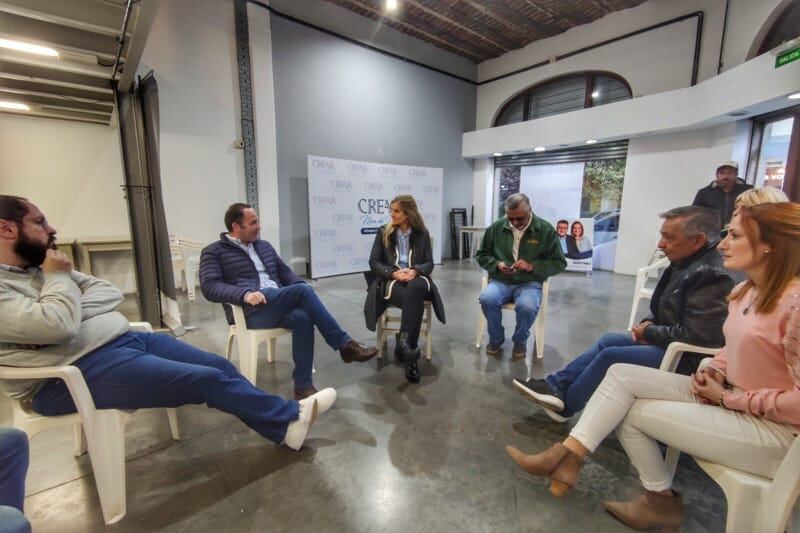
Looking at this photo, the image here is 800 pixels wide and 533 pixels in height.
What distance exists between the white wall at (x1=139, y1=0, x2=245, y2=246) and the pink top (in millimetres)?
4980

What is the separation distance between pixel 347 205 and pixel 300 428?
4462 millimetres

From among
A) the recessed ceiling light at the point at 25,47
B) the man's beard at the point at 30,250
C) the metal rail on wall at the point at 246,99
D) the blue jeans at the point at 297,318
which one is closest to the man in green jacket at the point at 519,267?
the blue jeans at the point at 297,318

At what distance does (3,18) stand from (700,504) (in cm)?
419

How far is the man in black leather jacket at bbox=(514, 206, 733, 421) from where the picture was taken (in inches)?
56.8

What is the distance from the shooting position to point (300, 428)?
5.19 feet

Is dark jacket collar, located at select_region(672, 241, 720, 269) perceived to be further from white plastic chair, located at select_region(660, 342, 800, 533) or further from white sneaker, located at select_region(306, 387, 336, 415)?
white sneaker, located at select_region(306, 387, 336, 415)

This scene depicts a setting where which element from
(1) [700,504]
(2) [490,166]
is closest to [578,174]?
(2) [490,166]

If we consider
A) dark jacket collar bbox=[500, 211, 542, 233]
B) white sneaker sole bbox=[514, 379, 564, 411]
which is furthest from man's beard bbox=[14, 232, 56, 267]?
dark jacket collar bbox=[500, 211, 542, 233]

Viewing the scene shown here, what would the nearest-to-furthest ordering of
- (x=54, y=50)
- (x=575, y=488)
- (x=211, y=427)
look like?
(x=575, y=488) → (x=211, y=427) → (x=54, y=50)

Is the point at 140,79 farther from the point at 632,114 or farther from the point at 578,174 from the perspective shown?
the point at 578,174

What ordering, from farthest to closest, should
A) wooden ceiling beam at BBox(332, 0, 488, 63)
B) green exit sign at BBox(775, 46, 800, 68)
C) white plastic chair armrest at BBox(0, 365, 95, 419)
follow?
wooden ceiling beam at BBox(332, 0, 488, 63) → green exit sign at BBox(775, 46, 800, 68) → white plastic chair armrest at BBox(0, 365, 95, 419)

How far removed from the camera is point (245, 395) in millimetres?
1442

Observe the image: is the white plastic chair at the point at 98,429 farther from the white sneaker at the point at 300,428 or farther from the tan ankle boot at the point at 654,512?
the tan ankle boot at the point at 654,512

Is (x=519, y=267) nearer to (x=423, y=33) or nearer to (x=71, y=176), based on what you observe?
(x=71, y=176)
